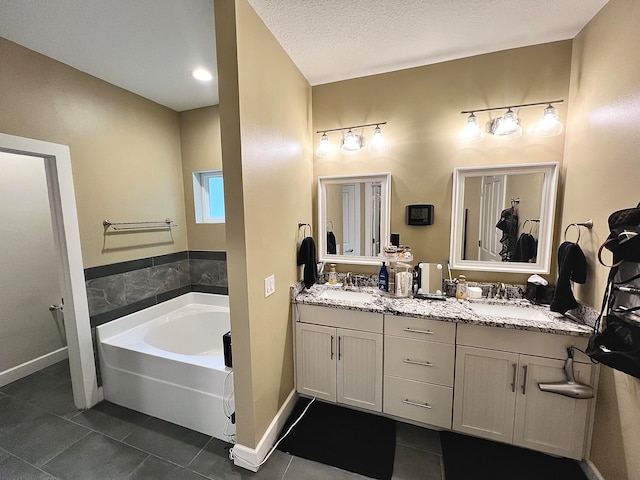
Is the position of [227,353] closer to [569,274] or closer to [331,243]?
[331,243]

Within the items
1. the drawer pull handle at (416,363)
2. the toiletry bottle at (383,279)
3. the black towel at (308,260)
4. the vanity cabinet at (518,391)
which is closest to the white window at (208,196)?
the black towel at (308,260)

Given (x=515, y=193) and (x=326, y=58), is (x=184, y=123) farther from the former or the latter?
(x=515, y=193)

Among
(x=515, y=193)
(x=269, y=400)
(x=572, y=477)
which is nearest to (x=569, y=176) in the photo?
(x=515, y=193)

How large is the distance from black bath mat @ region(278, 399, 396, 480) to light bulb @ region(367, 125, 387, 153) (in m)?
2.12

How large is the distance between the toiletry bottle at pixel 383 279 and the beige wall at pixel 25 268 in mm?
2860

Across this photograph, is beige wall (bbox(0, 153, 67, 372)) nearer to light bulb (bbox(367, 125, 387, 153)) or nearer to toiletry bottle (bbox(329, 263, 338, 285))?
toiletry bottle (bbox(329, 263, 338, 285))

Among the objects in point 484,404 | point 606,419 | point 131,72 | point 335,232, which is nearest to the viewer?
point 606,419

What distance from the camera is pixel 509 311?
5.73ft

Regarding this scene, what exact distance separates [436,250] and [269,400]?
166 centimetres

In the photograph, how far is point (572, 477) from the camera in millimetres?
1438

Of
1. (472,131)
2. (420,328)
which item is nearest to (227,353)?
(420,328)

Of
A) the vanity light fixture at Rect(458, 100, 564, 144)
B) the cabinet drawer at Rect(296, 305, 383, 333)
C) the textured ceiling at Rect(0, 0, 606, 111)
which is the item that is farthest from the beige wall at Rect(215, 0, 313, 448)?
the vanity light fixture at Rect(458, 100, 564, 144)

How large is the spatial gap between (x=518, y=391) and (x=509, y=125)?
1.71 meters

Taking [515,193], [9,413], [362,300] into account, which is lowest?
[9,413]
